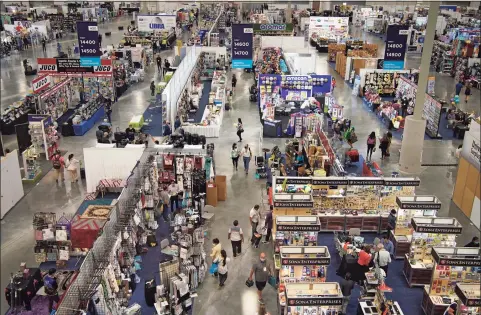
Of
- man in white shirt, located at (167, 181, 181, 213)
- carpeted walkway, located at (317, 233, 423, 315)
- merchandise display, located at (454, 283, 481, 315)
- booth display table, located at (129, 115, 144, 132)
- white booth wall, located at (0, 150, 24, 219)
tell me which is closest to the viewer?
merchandise display, located at (454, 283, 481, 315)

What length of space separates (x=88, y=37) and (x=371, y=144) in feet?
43.6

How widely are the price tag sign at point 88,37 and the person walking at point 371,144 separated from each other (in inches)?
498

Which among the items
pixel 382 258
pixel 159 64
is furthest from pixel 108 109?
pixel 382 258

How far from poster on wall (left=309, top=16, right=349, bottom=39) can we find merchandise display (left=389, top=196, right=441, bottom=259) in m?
30.1

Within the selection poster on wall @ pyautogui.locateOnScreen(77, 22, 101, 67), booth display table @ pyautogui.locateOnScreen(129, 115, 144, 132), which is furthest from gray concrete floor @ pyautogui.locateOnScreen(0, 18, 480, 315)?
poster on wall @ pyautogui.locateOnScreen(77, 22, 101, 67)

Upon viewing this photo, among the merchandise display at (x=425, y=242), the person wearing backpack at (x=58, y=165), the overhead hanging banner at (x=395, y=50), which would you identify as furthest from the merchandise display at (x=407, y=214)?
the overhead hanging banner at (x=395, y=50)

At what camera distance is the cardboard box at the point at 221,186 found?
14672 millimetres

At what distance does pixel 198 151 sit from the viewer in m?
14.4

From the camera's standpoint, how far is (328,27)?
132 ft

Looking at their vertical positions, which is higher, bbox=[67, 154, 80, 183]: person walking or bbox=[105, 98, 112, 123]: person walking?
bbox=[105, 98, 112, 123]: person walking

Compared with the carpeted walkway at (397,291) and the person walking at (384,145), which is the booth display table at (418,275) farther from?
the person walking at (384,145)

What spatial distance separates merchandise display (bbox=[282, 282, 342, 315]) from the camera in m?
8.74

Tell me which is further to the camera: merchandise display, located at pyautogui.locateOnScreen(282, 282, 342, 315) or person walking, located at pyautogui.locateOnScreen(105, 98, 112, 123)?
person walking, located at pyautogui.locateOnScreen(105, 98, 112, 123)

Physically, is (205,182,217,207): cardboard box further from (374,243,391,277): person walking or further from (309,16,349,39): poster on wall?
(309,16,349,39): poster on wall
